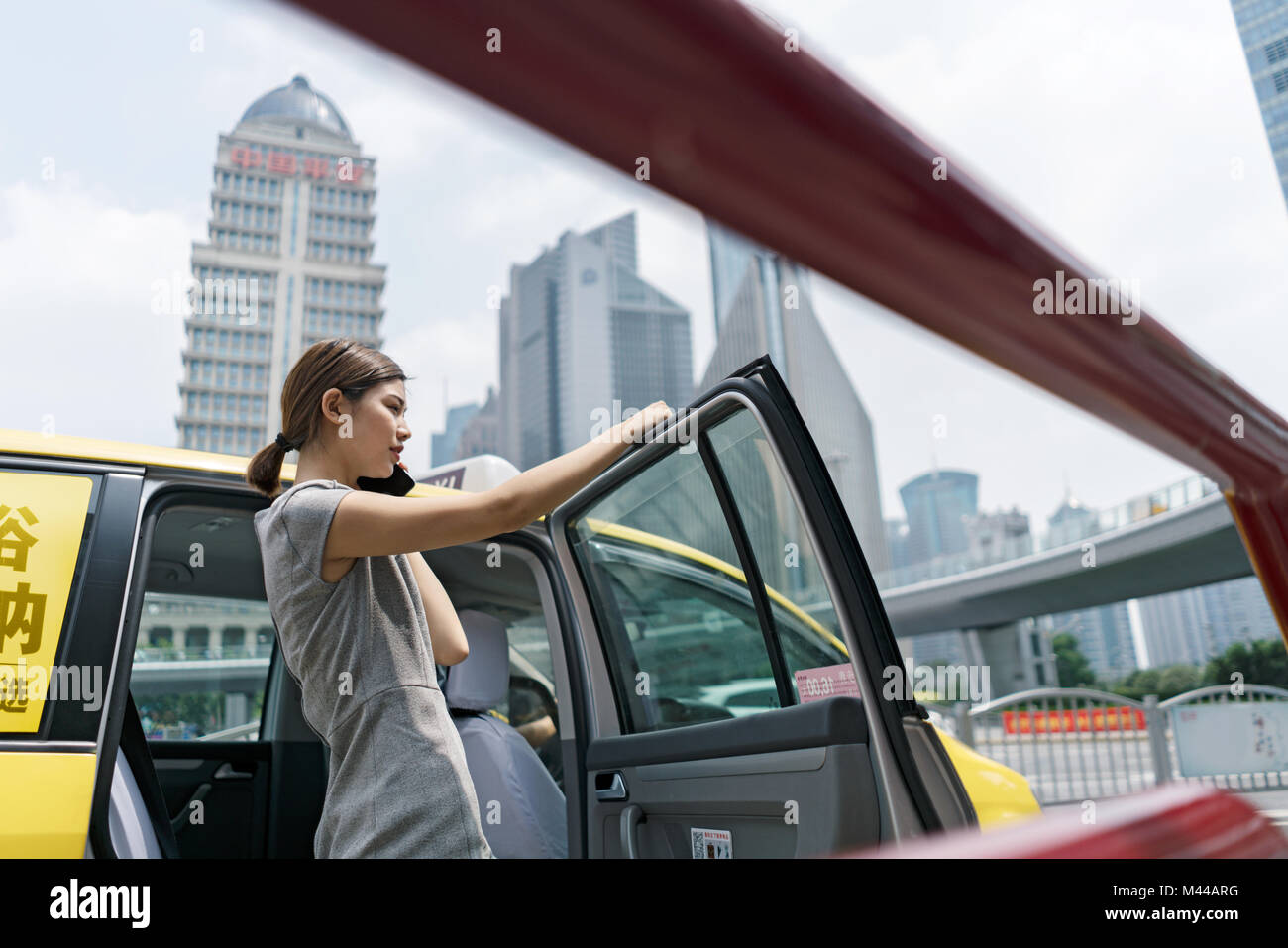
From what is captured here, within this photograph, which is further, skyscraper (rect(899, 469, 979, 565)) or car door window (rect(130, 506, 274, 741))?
skyscraper (rect(899, 469, 979, 565))

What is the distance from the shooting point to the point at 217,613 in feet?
13.6

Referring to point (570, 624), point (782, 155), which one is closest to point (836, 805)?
point (570, 624)

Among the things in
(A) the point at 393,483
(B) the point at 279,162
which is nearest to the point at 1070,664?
(A) the point at 393,483

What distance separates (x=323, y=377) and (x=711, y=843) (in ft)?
4.59

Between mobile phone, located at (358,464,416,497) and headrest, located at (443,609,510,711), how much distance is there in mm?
922

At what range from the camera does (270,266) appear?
285 ft

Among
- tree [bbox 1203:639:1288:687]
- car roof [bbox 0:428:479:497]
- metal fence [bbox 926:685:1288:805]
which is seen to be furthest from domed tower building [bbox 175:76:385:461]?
car roof [bbox 0:428:479:497]

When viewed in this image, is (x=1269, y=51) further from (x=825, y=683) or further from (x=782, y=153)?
(x=782, y=153)

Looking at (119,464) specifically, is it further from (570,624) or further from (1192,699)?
(1192,699)

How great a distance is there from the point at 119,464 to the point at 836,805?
1.69m

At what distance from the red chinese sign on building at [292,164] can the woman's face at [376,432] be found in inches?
3698

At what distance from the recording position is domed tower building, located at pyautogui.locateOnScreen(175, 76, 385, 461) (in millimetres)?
82625

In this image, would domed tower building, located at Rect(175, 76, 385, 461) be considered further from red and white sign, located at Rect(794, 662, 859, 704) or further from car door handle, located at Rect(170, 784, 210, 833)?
red and white sign, located at Rect(794, 662, 859, 704)

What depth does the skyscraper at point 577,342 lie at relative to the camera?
72.4 meters
